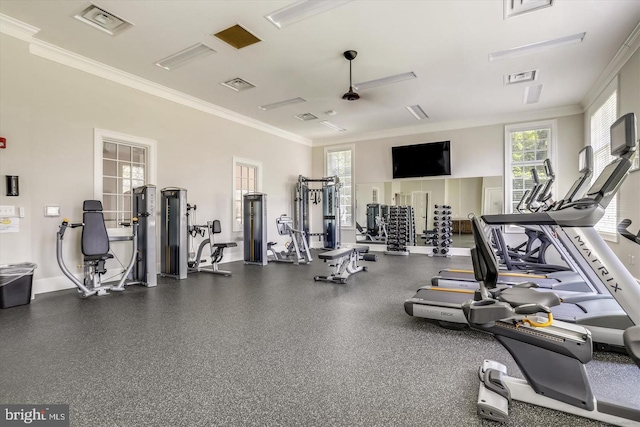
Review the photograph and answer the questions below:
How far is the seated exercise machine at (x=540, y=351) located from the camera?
5.08 ft

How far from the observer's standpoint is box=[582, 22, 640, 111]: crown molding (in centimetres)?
401

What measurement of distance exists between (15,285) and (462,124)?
874 centimetres

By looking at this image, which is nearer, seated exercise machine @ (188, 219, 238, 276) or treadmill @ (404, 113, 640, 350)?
treadmill @ (404, 113, 640, 350)

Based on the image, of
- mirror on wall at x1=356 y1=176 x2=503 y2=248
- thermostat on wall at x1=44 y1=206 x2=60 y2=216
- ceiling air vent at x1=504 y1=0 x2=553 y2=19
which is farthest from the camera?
mirror on wall at x1=356 y1=176 x2=503 y2=248

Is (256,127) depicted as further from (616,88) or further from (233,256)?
(616,88)

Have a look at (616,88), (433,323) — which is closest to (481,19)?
(616,88)

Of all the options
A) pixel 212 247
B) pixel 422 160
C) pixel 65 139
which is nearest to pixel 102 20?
pixel 65 139

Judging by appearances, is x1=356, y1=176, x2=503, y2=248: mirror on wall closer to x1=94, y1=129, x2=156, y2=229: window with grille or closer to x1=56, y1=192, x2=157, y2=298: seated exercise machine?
x1=94, y1=129, x2=156, y2=229: window with grille

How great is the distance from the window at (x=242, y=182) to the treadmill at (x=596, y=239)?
5273mm

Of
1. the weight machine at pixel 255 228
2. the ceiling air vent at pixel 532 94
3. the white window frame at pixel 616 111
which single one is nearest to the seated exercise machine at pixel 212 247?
the weight machine at pixel 255 228

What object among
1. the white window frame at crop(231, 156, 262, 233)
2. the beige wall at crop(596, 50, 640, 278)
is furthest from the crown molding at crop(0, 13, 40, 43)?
the beige wall at crop(596, 50, 640, 278)

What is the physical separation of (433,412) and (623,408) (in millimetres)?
883

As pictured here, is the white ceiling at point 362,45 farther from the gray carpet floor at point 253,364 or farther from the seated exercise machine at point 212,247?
the gray carpet floor at point 253,364

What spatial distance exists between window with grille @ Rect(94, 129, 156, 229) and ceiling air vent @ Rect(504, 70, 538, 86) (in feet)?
20.5
